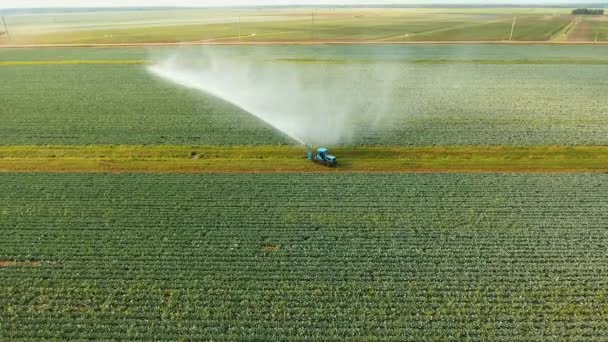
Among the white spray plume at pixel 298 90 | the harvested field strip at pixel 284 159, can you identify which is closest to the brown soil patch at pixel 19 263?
the harvested field strip at pixel 284 159

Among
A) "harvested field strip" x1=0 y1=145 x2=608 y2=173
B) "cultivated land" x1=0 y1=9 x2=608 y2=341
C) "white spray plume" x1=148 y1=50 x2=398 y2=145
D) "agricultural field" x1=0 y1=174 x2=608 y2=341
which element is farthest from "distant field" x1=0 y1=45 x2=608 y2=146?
"agricultural field" x1=0 y1=174 x2=608 y2=341

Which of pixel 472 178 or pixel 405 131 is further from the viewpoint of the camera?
pixel 405 131

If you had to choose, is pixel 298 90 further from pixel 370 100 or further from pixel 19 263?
pixel 19 263

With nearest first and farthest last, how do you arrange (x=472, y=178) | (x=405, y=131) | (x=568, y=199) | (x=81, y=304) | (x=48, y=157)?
1. (x=81, y=304)
2. (x=568, y=199)
3. (x=472, y=178)
4. (x=48, y=157)
5. (x=405, y=131)

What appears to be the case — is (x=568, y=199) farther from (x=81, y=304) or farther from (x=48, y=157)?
(x=48, y=157)

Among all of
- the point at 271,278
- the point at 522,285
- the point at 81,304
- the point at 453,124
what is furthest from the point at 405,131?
the point at 81,304

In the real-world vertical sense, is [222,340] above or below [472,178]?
below
